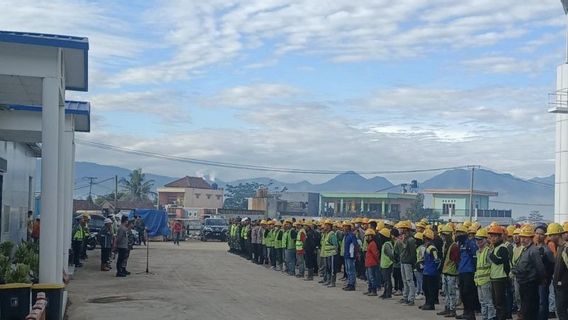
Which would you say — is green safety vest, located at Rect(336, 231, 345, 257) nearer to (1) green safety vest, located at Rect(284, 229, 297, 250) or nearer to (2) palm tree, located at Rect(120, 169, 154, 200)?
(1) green safety vest, located at Rect(284, 229, 297, 250)

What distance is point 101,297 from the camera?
→ 20203 millimetres

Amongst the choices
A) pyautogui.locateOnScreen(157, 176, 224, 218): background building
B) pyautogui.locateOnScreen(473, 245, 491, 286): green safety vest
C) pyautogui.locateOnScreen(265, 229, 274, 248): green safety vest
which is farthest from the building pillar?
pyautogui.locateOnScreen(157, 176, 224, 218): background building

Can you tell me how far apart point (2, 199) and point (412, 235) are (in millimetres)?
13310

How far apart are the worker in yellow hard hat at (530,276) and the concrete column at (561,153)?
32565mm

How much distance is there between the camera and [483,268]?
1548cm

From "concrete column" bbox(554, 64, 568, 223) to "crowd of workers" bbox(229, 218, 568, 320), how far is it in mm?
23281

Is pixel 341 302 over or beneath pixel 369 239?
beneath

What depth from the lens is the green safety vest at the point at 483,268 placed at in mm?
15383

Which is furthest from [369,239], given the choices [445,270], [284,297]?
[445,270]

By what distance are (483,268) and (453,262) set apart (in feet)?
5.87

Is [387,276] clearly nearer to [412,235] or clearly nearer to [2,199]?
[412,235]

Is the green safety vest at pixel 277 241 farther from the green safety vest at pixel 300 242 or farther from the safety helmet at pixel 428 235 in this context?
the safety helmet at pixel 428 235

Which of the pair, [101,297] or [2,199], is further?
[2,199]

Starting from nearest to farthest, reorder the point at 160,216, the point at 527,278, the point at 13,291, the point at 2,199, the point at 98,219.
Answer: the point at 13,291 → the point at 527,278 → the point at 2,199 → the point at 98,219 → the point at 160,216
